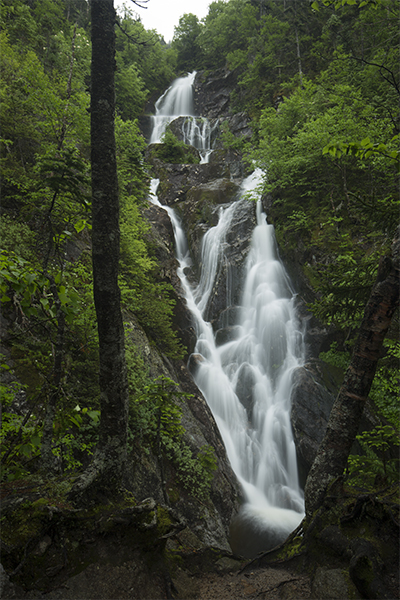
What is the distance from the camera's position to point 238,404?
10930 mm

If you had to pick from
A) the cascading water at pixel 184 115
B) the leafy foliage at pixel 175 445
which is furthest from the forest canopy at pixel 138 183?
the cascading water at pixel 184 115

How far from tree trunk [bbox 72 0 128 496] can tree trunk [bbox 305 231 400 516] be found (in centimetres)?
231

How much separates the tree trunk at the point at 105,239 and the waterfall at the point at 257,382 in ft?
19.9

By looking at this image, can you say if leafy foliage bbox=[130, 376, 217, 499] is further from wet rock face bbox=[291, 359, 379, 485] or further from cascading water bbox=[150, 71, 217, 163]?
cascading water bbox=[150, 71, 217, 163]

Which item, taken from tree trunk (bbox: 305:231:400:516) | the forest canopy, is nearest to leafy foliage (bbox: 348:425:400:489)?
tree trunk (bbox: 305:231:400:516)

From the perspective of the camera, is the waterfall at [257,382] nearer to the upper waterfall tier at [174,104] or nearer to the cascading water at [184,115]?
the cascading water at [184,115]

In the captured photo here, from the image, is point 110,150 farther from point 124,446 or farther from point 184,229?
point 184,229

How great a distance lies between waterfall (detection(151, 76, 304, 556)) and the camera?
808 cm

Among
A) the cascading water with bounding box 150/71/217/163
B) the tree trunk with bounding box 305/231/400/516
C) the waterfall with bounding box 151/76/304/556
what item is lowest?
the waterfall with bounding box 151/76/304/556

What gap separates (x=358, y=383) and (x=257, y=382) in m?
8.53

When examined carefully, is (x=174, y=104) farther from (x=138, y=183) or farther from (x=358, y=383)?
(x=358, y=383)

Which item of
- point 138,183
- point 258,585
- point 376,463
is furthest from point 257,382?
point 138,183

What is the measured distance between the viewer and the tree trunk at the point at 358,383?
2975 millimetres

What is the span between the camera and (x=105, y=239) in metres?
2.66
